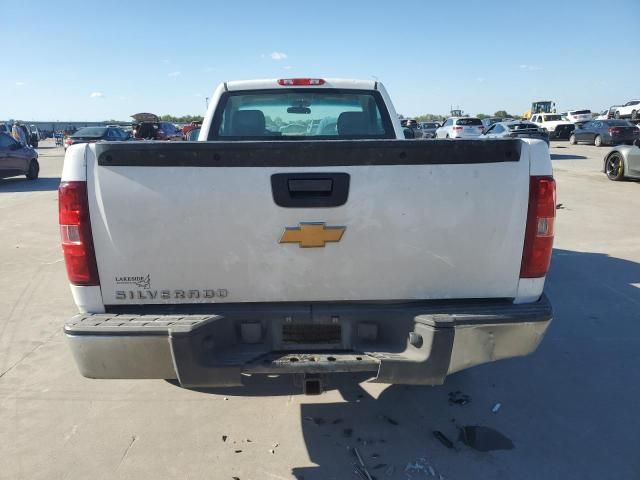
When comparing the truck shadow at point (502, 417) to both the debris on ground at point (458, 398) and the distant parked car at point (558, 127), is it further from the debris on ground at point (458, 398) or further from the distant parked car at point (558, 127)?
the distant parked car at point (558, 127)

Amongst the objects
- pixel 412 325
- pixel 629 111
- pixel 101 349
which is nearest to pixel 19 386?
pixel 101 349

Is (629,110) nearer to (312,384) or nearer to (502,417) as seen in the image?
(502,417)

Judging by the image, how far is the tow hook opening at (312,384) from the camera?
2.36 m

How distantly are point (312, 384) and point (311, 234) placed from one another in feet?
2.62

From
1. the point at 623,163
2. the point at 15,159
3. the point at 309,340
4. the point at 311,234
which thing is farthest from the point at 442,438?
the point at 15,159

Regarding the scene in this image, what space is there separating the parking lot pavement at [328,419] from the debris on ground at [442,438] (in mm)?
30

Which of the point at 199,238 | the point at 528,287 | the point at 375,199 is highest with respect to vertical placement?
the point at 375,199

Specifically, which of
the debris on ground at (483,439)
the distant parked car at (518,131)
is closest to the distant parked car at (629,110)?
the distant parked car at (518,131)

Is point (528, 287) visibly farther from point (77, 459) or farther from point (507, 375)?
point (77, 459)

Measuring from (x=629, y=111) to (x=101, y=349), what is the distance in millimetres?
48997

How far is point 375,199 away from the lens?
7.34ft

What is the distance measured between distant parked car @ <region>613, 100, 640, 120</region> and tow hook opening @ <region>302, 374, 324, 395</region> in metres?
44.5

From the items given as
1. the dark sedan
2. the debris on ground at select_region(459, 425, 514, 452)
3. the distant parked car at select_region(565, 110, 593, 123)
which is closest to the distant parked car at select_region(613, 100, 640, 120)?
the distant parked car at select_region(565, 110, 593, 123)

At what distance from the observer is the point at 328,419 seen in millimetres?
3035
